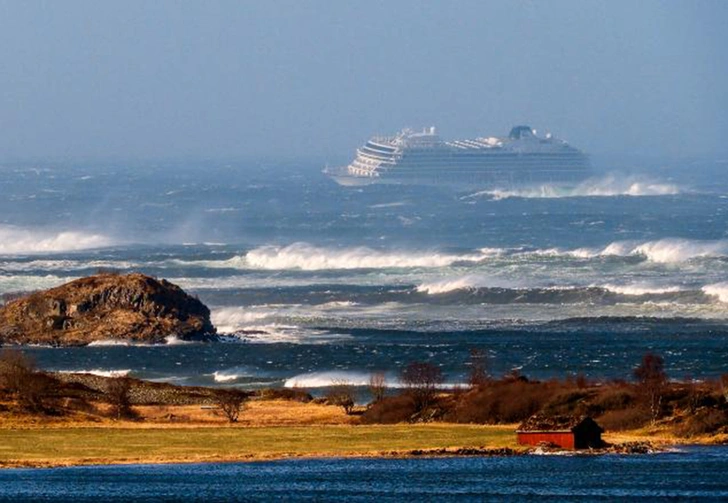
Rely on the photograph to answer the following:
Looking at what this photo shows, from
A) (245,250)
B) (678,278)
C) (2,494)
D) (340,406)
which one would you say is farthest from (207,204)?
(2,494)

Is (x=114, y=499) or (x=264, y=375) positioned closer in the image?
(x=114, y=499)

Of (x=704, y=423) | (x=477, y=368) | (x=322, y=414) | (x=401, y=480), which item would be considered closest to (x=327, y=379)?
(x=477, y=368)

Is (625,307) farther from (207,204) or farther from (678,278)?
(207,204)

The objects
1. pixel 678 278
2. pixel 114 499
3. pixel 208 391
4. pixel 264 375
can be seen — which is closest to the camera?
pixel 114 499

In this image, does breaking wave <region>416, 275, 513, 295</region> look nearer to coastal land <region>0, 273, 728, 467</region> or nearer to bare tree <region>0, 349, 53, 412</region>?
coastal land <region>0, 273, 728, 467</region>

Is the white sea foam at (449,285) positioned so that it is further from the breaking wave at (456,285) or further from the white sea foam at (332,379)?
the white sea foam at (332,379)

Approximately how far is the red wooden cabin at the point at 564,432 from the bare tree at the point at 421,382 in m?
6.38

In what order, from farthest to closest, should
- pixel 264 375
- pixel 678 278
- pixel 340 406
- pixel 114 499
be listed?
pixel 678 278, pixel 264 375, pixel 340 406, pixel 114 499

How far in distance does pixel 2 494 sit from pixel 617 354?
30.4m

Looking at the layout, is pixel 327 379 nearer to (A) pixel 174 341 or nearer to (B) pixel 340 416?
(B) pixel 340 416

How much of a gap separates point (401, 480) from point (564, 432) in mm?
5568

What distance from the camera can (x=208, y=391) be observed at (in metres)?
64.6

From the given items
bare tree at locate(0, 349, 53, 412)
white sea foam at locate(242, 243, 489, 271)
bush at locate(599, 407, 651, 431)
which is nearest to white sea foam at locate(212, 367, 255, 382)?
bare tree at locate(0, 349, 53, 412)

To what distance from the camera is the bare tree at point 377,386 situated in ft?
204
